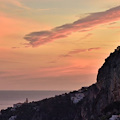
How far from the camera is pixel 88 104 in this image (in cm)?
12594

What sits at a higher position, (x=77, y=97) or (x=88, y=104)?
(x=77, y=97)

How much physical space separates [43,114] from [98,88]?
36.9m

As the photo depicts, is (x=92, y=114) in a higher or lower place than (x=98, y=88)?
lower

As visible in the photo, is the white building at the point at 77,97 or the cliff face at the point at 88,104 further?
the white building at the point at 77,97

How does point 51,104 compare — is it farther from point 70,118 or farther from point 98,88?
point 98,88

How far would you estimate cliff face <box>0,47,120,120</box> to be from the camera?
94438mm

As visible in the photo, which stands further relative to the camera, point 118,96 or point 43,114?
point 43,114

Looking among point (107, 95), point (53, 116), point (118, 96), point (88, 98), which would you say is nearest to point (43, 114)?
point (53, 116)

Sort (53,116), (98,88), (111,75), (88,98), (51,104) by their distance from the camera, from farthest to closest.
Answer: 1. (51,104)
2. (53,116)
3. (88,98)
4. (98,88)
5. (111,75)

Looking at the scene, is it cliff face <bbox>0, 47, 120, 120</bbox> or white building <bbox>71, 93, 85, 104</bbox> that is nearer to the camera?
cliff face <bbox>0, 47, 120, 120</bbox>

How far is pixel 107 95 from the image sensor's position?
105125 mm

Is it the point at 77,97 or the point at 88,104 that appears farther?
the point at 77,97

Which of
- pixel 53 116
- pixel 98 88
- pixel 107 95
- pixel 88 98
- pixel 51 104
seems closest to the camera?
pixel 107 95

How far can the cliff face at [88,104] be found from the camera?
3718 inches
